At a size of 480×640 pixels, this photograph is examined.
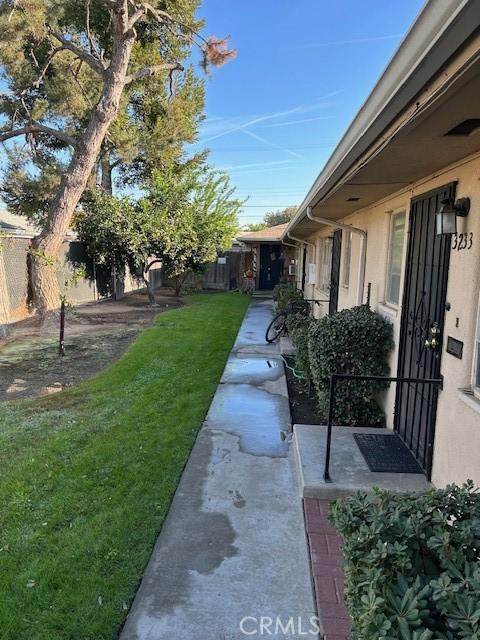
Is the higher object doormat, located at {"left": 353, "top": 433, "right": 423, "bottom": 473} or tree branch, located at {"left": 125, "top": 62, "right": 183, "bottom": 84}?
tree branch, located at {"left": 125, "top": 62, "right": 183, "bottom": 84}

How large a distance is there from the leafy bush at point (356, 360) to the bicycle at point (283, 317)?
440 cm

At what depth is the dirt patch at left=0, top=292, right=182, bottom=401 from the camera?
253 inches

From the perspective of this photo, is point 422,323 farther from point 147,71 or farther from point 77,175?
point 147,71

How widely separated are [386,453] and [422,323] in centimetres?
115

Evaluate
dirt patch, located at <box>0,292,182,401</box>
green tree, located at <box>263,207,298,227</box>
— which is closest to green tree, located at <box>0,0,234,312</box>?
dirt patch, located at <box>0,292,182,401</box>

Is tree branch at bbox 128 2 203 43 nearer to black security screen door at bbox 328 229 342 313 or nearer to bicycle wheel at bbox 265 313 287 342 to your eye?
black security screen door at bbox 328 229 342 313

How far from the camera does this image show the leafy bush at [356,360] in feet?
14.7

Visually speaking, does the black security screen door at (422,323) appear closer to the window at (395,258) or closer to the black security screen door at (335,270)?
the window at (395,258)

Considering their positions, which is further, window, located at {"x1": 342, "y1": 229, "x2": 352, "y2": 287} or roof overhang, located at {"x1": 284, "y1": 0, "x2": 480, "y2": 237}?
window, located at {"x1": 342, "y1": 229, "x2": 352, "y2": 287}

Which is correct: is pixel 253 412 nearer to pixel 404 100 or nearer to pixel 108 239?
pixel 404 100

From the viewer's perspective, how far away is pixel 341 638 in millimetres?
2029

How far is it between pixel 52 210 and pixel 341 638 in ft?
37.9

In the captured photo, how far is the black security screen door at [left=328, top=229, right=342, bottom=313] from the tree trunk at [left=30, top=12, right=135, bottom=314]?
7.09 metres

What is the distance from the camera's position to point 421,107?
181 cm
